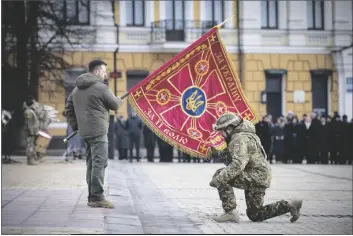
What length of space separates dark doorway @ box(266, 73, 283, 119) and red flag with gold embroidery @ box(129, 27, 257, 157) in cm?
2501

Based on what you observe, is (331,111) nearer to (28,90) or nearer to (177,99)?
(28,90)

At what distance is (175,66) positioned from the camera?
32.9 ft

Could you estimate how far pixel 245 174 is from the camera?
8609 mm

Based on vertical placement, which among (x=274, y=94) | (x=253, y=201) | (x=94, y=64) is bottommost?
(x=253, y=201)

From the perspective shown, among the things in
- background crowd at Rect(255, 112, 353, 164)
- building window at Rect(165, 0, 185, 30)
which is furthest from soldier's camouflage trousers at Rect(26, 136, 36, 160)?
building window at Rect(165, 0, 185, 30)

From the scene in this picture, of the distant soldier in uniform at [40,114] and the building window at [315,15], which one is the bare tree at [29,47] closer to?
the distant soldier in uniform at [40,114]

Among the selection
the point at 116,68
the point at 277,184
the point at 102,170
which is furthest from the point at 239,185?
the point at 116,68

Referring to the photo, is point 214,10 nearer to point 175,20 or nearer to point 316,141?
point 175,20

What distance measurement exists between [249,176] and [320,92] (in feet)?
89.9

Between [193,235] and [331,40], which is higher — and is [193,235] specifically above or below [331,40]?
below

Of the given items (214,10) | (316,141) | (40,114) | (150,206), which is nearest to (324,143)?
(316,141)

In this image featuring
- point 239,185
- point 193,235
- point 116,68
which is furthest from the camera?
point 116,68

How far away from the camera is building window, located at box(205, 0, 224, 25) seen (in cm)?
3450

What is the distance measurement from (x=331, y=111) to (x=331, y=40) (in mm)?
3435
